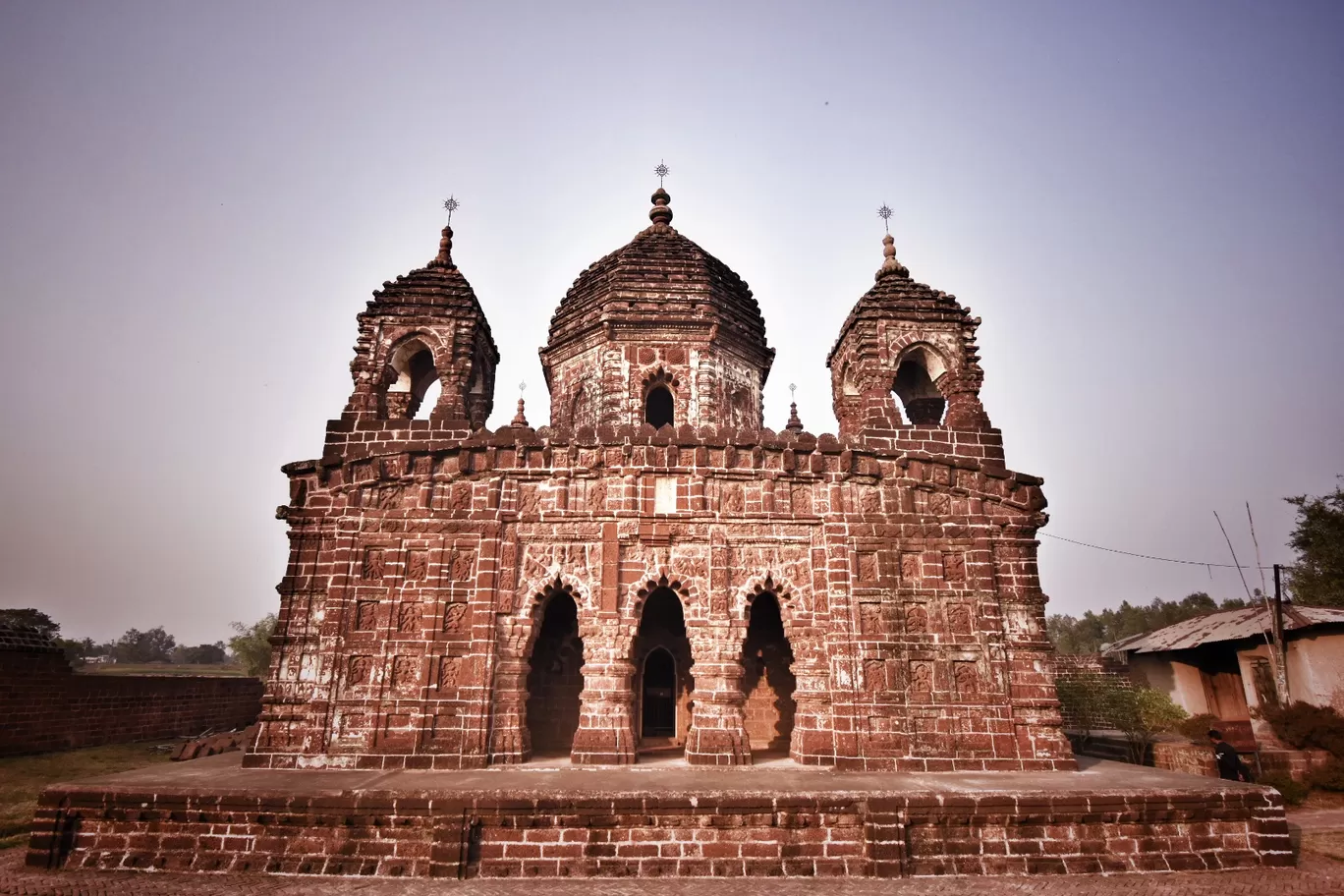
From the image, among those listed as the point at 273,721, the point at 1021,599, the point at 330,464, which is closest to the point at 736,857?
the point at 1021,599

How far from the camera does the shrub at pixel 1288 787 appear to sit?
13703 mm

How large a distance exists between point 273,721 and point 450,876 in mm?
4329

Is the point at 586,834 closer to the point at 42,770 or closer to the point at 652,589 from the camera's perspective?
the point at 652,589

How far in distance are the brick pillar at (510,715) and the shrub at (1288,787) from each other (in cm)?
1470

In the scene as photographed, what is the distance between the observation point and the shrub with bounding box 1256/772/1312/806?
13703 mm

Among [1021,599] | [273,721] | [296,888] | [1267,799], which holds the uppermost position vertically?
[1021,599]

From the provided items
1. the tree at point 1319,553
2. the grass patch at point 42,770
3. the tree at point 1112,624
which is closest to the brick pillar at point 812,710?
the grass patch at point 42,770

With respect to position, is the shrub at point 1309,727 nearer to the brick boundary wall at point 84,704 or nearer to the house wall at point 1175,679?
the house wall at point 1175,679

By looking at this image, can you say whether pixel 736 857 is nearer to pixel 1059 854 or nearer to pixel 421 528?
pixel 1059 854

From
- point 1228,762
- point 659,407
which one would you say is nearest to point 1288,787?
point 1228,762

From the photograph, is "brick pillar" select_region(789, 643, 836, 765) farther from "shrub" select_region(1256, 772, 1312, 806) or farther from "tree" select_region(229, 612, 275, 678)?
"tree" select_region(229, 612, 275, 678)

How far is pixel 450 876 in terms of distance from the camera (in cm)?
779

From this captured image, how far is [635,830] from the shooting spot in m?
8.05

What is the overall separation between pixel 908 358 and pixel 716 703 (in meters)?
8.13
